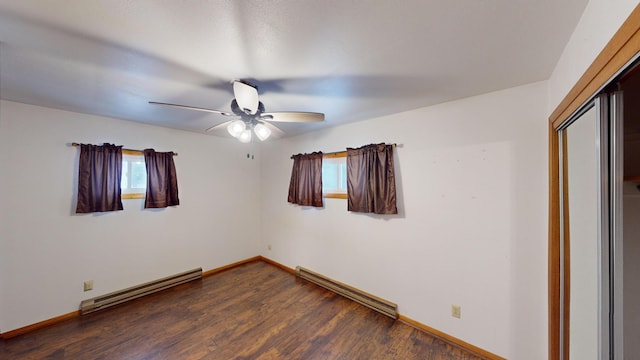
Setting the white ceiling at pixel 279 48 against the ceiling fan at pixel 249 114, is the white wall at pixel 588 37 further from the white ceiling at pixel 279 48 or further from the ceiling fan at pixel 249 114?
the ceiling fan at pixel 249 114

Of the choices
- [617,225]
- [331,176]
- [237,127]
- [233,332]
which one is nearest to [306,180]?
[331,176]

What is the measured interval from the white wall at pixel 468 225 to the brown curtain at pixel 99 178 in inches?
119

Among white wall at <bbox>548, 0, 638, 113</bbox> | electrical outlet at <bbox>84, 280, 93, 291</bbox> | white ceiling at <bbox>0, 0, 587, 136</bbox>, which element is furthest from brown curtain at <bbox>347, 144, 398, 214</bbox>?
electrical outlet at <bbox>84, 280, 93, 291</bbox>

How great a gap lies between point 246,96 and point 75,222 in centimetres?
277

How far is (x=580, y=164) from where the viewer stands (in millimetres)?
1238

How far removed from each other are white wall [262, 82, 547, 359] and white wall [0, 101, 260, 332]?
2.49 metres

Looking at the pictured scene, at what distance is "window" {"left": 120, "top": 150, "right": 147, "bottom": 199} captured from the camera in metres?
2.99

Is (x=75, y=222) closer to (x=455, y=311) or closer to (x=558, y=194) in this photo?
(x=455, y=311)

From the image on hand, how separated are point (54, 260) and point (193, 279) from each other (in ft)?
5.10

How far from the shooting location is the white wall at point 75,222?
2.25 m

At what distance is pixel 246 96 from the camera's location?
167cm

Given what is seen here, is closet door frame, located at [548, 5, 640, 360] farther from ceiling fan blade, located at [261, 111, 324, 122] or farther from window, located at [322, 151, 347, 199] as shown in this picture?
window, located at [322, 151, 347, 199]

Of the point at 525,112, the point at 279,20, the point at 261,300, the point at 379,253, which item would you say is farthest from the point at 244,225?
the point at 525,112

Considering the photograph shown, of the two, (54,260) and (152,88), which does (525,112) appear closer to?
(152,88)
